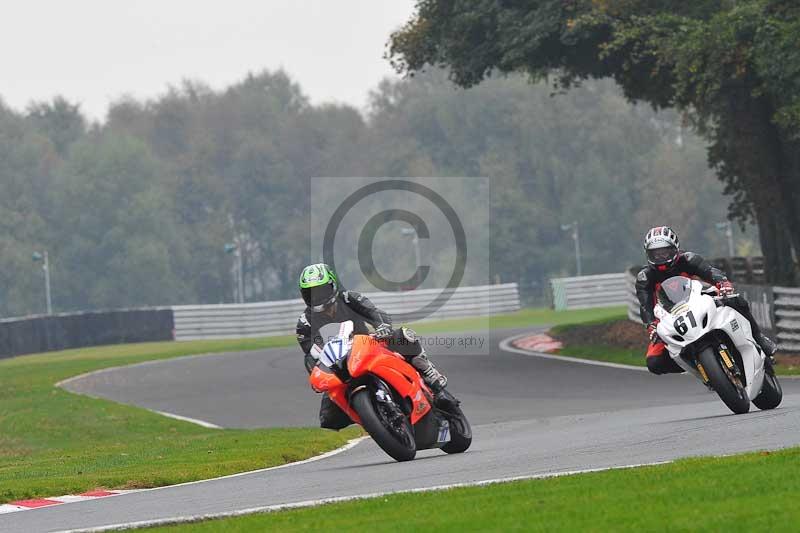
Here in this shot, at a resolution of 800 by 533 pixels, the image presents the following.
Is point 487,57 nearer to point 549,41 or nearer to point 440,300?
point 549,41

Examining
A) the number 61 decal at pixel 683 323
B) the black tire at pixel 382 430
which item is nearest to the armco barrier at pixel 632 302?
the number 61 decal at pixel 683 323

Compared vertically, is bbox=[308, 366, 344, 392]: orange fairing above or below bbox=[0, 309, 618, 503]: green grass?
above

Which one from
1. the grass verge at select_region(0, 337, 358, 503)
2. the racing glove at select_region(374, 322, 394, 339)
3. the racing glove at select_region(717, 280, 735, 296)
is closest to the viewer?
the racing glove at select_region(374, 322, 394, 339)

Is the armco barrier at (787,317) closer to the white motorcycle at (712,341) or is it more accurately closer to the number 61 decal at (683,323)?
the white motorcycle at (712,341)

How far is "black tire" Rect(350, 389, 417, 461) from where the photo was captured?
480 inches

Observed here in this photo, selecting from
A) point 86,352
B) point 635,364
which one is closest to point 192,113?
point 86,352

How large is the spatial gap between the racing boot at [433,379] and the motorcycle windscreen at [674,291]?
2342 mm

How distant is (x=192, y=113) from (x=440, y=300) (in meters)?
69.9

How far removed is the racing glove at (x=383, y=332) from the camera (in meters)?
12.5

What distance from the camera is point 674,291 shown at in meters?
14.1

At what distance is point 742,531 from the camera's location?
729 cm

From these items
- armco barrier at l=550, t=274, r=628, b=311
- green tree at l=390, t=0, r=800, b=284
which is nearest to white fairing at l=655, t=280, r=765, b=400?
green tree at l=390, t=0, r=800, b=284

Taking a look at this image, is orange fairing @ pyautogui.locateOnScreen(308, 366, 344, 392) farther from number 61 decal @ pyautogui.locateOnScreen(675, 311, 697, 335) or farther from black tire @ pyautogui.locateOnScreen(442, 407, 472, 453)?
number 61 decal @ pyautogui.locateOnScreen(675, 311, 697, 335)

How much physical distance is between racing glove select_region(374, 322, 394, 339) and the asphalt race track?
3.62ft
